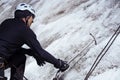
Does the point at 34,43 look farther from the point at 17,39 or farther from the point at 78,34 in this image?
the point at 78,34

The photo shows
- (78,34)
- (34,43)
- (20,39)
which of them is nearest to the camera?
(34,43)

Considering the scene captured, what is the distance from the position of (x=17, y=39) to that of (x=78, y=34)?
2829mm

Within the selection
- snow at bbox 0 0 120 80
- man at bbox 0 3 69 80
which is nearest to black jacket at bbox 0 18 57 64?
man at bbox 0 3 69 80

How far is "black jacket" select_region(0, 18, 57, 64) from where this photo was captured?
5.80 meters

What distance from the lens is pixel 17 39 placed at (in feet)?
19.5

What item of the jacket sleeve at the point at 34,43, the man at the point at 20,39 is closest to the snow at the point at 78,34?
the man at the point at 20,39

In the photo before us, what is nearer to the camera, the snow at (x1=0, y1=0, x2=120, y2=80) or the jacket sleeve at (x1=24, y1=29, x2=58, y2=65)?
the jacket sleeve at (x1=24, y1=29, x2=58, y2=65)

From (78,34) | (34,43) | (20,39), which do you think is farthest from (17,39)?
(78,34)

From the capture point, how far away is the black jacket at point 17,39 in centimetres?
580

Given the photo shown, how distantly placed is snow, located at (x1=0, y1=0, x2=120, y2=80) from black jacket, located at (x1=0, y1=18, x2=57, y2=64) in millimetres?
1442

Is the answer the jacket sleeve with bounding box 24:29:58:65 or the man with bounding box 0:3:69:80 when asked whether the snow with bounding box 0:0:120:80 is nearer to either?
the man with bounding box 0:3:69:80

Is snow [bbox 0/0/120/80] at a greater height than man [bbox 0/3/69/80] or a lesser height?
lesser

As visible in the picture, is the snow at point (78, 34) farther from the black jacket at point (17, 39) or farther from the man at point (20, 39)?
the black jacket at point (17, 39)

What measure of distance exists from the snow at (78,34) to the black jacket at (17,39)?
4.73ft
